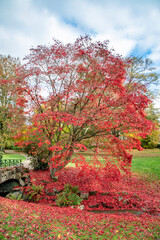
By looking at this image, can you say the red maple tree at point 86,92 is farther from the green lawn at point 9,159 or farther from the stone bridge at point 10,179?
the green lawn at point 9,159

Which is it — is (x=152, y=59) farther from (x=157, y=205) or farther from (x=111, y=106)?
(x=157, y=205)

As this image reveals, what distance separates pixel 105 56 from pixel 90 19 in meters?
1.69

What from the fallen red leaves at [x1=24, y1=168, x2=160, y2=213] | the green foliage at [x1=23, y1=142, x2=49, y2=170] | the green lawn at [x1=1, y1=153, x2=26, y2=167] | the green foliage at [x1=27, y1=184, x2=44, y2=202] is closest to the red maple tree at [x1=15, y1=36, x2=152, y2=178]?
the fallen red leaves at [x1=24, y1=168, x2=160, y2=213]

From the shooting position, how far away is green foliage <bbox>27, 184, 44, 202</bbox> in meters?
8.32

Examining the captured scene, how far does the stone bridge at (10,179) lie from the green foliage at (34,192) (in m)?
1.06

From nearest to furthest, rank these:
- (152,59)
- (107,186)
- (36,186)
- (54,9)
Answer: (54,9) → (36,186) → (107,186) → (152,59)

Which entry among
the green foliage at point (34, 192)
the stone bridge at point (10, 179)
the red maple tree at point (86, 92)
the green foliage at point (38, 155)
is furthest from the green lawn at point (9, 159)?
the red maple tree at point (86, 92)

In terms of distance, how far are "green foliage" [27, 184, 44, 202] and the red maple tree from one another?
1.44 m

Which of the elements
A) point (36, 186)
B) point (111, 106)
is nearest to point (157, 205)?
point (111, 106)

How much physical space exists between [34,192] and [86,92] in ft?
19.4

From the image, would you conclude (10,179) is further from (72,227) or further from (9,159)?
(72,227)

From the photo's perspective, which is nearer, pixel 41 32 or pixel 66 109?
pixel 41 32

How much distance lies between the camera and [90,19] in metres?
6.95

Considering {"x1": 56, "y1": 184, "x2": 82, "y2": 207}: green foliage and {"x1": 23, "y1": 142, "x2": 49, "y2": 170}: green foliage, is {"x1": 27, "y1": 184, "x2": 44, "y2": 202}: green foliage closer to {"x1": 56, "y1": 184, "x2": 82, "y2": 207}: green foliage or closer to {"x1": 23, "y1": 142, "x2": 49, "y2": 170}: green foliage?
{"x1": 56, "y1": 184, "x2": 82, "y2": 207}: green foliage
